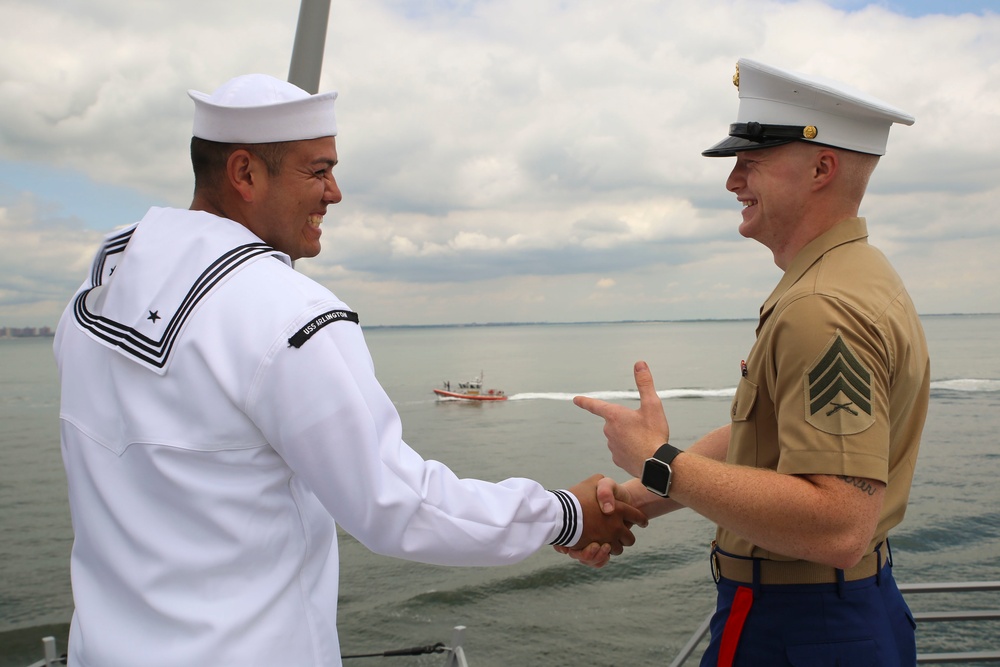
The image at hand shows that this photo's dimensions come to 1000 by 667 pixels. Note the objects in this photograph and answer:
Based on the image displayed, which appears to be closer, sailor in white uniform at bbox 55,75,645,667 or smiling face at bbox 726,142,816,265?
sailor in white uniform at bbox 55,75,645,667

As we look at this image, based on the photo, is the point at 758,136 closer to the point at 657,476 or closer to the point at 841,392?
the point at 841,392

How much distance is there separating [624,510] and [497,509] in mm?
1118

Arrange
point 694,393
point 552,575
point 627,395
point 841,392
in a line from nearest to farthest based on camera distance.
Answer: point 841,392, point 552,575, point 694,393, point 627,395

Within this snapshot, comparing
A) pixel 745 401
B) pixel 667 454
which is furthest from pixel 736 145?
pixel 667 454

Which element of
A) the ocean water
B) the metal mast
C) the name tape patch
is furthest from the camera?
the ocean water

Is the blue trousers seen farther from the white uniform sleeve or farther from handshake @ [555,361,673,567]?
the white uniform sleeve

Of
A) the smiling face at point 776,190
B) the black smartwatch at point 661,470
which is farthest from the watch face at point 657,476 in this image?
the smiling face at point 776,190

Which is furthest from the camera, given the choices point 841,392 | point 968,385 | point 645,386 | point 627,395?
point 627,395

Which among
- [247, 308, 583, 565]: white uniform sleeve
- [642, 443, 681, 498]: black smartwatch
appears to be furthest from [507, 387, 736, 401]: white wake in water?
[247, 308, 583, 565]: white uniform sleeve

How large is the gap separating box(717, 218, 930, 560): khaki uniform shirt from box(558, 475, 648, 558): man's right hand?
2.41 ft

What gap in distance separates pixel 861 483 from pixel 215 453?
1725mm

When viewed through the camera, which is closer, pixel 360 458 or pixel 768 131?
pixel 360 458

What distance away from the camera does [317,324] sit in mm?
1960

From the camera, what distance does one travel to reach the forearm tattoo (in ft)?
6.98
